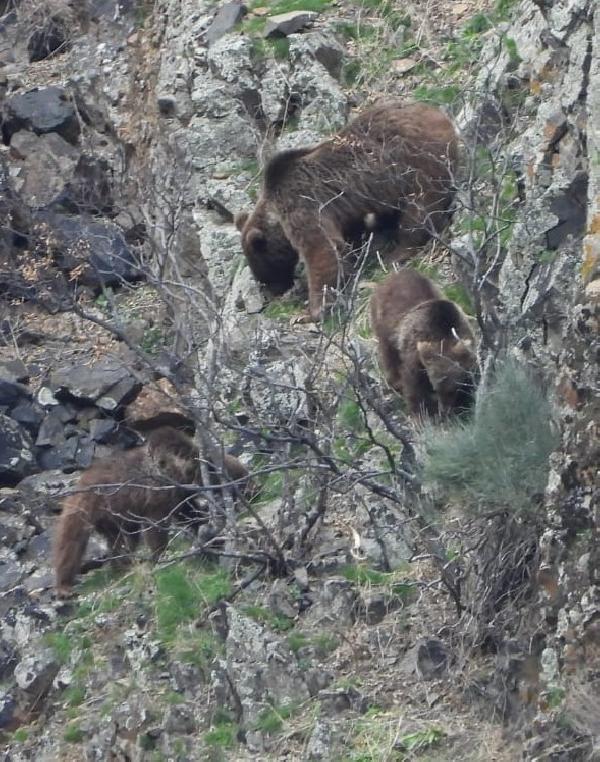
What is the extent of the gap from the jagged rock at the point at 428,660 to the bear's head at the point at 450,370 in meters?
1.85

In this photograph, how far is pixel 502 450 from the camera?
8633mm

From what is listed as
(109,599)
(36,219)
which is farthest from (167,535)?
(36,219)

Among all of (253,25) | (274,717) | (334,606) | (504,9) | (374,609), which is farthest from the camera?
(253,25)

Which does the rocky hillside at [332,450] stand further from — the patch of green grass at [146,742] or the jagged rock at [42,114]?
the jagged rock at [42,114]

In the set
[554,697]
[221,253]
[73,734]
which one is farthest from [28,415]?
[554,697]

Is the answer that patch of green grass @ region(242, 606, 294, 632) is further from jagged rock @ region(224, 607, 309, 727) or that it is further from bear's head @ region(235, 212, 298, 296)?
bear's head @ region(235, 212, 298, 296)

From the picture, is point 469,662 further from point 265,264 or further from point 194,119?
point 194,119

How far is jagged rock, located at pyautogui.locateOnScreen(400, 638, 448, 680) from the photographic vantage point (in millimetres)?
8656

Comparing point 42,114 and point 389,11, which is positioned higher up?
point 389,11

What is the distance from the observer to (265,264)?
43.6 feet

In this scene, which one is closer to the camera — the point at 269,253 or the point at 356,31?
the point at 269,253

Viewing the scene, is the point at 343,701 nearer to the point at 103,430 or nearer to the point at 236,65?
the point at 103,430

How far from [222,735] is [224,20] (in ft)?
28.8

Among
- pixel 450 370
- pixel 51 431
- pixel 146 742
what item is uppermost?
pixel 450 370
